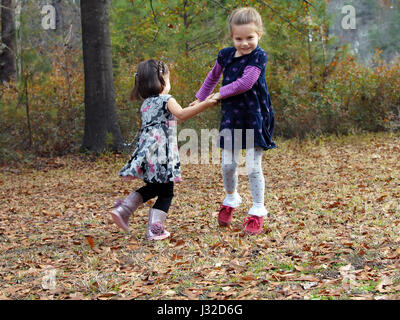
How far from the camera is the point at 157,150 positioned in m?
3.90

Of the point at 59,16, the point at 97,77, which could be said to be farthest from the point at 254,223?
the point at 59,16

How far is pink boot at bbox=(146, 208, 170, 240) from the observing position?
400 centimetres

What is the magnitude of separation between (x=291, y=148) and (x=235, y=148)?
20.5ft

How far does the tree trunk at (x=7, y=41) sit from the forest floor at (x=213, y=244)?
6.52 meters

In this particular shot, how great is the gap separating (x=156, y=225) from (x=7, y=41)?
10.6 m

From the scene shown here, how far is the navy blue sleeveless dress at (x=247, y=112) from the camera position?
379cm

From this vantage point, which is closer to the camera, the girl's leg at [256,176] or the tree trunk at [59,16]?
the girl's leg at [256,176]

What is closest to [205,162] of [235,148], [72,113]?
[72,113]

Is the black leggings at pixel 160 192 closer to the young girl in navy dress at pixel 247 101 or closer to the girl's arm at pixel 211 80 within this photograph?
the young girl in navy dress at pixel 247 101

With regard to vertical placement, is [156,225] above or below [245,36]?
below

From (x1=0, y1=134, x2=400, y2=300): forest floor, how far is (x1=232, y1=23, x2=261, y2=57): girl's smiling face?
1515 mm

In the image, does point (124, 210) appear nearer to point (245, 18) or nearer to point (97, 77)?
point (245, 18)

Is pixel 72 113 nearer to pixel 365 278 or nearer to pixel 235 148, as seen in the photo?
pixel 235 148

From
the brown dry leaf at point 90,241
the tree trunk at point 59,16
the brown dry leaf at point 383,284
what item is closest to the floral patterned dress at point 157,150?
the brown dry leaf at point 90,241
